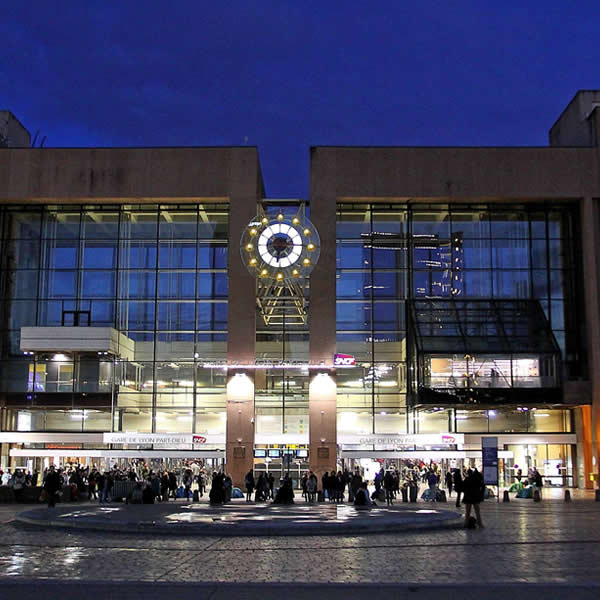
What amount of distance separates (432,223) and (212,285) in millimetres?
13561

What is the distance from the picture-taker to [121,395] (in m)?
49.9

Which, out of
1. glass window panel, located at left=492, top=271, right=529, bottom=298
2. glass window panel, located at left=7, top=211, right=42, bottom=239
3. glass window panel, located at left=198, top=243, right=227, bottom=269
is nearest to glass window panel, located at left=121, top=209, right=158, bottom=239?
glass window panel, located at left=198, top=243, right=227, bottom=269

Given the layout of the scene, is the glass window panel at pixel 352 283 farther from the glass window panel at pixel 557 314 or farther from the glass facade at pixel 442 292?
the glass window panel at pixel 557 314

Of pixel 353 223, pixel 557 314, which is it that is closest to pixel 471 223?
pixel 353 223

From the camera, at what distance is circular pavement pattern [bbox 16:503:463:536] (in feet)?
71.5

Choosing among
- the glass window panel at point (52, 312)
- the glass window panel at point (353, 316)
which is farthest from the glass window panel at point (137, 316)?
the glass window panel at point (353, 316)

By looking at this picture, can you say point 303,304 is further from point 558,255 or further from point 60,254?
point 558,255

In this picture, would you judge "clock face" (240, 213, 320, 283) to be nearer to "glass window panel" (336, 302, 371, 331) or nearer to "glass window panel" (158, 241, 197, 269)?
"glass window panel" (336, 302, 371, 331)

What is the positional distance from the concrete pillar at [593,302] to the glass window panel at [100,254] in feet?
90.0

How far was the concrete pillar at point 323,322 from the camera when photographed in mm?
47469

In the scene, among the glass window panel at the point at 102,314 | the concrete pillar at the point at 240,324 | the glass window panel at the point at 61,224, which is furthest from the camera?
the glass window panel at the point at 61,224

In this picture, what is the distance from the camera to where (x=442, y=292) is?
167 feet
